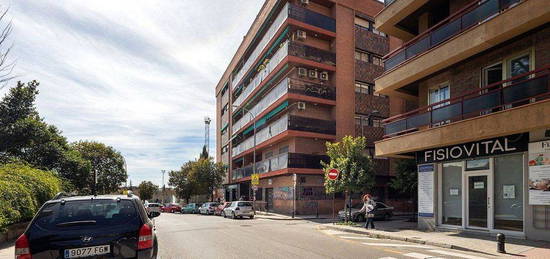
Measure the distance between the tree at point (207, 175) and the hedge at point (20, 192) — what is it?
32.3 meters

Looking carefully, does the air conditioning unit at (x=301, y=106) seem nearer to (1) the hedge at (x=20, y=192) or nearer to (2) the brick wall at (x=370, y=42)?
(2) the brick wall at (x=370, y=42)

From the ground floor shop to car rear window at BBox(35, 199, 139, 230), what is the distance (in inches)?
449

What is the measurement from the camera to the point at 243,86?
47.6 meters

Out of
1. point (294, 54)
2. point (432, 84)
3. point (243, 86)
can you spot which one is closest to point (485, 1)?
point (432, 84)

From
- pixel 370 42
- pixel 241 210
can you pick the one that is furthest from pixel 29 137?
pixel 370 42

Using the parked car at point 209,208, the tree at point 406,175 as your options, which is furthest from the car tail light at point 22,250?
the parked car at point 209,208

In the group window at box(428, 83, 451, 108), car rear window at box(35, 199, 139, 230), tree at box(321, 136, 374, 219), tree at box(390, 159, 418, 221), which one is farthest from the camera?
tree at box(390, 159, 418, 221)

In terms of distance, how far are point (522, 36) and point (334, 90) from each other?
20310 mm

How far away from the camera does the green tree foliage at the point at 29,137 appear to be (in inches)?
1021

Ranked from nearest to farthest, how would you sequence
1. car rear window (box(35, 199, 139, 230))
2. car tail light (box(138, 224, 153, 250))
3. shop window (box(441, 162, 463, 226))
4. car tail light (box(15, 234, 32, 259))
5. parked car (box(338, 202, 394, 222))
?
car tail light (box(15, 234, 32, 259))
car rear window (box(35, 199, 139, 230))
car tail light (box(138, 224, 153, 250))
shop window (box(441, 162, 463, 226))
parked car (box(338, 202, 394, 222))

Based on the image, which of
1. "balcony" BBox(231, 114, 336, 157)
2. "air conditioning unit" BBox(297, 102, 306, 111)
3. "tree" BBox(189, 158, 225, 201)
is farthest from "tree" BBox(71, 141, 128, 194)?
"air conditioning unit" BBox(297, 102, 306, 111)

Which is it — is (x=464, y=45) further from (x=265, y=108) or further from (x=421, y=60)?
(x=265, y=108)

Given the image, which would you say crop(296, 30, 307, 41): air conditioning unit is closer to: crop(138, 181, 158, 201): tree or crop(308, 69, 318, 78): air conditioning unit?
crop(308, 69, 318, 78): air conditioning unit

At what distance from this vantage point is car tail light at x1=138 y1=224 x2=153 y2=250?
5168mm
